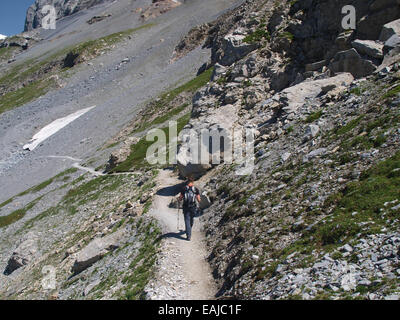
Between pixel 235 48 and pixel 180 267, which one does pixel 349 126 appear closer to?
pixel 180 267

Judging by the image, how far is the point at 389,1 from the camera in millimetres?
28984

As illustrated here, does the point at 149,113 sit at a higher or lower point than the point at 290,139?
lower

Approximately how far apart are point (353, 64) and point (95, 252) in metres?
24.0

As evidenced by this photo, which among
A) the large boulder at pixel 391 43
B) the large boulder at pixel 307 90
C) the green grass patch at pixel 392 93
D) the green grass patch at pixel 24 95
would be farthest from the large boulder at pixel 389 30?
the green grass patch at pixel 24 95

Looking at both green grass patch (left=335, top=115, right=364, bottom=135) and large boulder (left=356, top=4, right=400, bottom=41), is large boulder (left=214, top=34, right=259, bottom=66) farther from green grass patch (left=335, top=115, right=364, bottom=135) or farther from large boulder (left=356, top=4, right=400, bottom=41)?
green grass patch (left=335, top=115, right=364, bottom=135)

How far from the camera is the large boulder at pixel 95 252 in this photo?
23.5 meters

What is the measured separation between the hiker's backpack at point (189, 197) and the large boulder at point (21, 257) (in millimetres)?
23029

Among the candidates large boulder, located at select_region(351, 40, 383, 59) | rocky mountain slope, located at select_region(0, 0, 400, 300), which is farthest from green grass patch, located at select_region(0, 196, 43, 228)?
large boulder, located at select_region(351, 40, 383, 59)

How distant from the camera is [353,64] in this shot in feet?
89.5

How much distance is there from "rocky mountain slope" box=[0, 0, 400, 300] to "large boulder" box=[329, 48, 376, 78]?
0.10 meters

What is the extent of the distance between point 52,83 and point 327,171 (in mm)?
148135

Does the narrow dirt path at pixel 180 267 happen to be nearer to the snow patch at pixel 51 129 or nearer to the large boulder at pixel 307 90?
the large boulder at pixel 307 90
